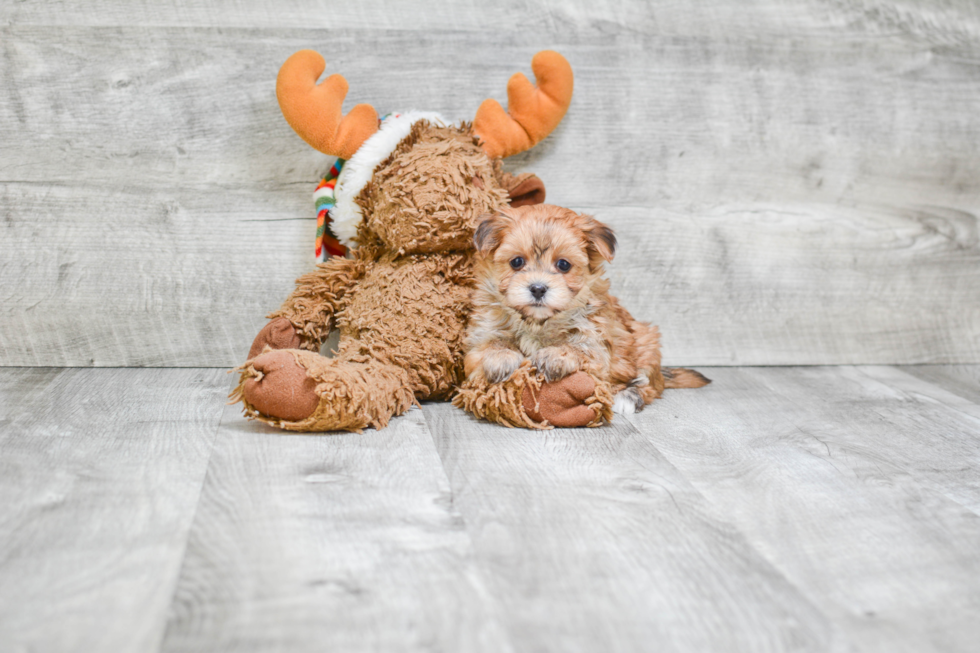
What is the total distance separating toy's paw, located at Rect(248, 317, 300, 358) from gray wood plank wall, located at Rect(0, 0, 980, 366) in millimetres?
303

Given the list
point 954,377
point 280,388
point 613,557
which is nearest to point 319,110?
point 280,388

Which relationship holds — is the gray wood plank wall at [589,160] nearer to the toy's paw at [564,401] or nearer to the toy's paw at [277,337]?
the toy's paw at [277,337]

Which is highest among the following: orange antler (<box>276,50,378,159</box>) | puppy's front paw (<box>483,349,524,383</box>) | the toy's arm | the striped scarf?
orange antler (<box>276,50,378,159</box>)

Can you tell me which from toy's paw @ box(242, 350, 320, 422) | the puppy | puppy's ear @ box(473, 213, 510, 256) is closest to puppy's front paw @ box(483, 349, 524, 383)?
the puppy

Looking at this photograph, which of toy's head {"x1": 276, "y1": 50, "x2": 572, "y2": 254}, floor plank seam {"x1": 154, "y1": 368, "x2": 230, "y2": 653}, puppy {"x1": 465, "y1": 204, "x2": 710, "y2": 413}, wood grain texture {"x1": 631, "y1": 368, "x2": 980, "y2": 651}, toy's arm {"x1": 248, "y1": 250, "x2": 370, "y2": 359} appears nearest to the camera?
floor plank seam {"x1": 154, "y1": 368, "x2": 230, "y2": 653}

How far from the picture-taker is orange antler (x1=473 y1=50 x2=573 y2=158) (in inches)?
77.4

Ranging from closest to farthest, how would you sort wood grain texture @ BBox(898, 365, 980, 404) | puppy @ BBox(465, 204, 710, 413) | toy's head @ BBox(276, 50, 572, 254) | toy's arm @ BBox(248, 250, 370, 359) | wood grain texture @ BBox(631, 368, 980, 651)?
wood grain texture @ BBox(631, 368, 980, 651)
puppy @ BBox(465, 204, 710, 413)
toy's head @ BBox(276, 50, 572, 254)
toy's arm @ BBox(248, 250, 370, 359)
wood grain texture @ BBox(898, 365, 980, 404)

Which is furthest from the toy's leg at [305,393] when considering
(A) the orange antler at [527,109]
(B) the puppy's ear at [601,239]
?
(A) the orange antler at [527,109]

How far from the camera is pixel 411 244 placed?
181cm

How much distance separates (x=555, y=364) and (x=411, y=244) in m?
0.43

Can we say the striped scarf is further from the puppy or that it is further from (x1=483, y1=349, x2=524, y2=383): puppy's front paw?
(x1=483, y1=349, x2=524, y2=383): puppy's front paw

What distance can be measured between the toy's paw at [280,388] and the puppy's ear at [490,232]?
1.50ft

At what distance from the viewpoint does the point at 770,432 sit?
177cm

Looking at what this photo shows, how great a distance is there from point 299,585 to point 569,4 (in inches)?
65.8
